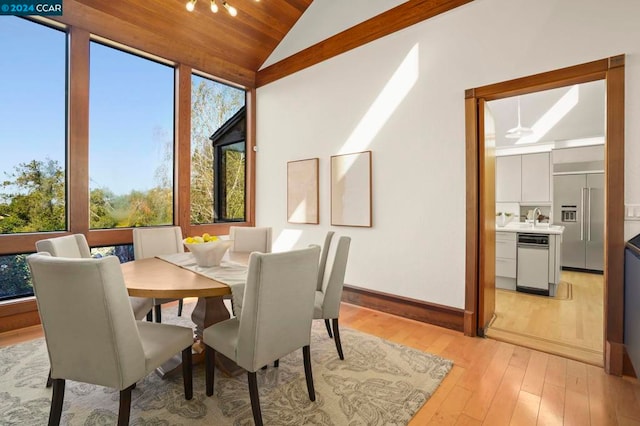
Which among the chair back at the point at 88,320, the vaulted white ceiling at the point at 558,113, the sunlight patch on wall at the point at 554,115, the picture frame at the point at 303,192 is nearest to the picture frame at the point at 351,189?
the picture frame at the point at 303,192

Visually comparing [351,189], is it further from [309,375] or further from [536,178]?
[536,178]

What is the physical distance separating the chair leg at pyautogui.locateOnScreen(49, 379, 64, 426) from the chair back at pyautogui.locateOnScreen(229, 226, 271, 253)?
6.19 ft

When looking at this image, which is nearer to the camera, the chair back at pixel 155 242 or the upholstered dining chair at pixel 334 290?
the upholstered dining chair at pixel 334 290

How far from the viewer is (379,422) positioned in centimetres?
174

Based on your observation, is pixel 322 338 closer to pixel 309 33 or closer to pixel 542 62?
pixel 542 62

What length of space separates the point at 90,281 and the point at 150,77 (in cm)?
341

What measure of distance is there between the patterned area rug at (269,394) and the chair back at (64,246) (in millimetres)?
833

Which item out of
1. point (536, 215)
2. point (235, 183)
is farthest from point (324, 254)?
point (536, 215)

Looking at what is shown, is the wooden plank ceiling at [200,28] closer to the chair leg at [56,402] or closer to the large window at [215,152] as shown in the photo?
the large window at [215,152]

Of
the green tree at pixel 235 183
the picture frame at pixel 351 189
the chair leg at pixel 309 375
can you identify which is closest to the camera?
the chair leg at pixel 309 375

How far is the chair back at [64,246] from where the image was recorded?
208 cm

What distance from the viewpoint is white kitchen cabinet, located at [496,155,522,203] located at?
5852mm

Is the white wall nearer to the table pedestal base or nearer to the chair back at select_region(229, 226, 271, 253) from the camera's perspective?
the chair back at select_region(229, 226, 271, 253)

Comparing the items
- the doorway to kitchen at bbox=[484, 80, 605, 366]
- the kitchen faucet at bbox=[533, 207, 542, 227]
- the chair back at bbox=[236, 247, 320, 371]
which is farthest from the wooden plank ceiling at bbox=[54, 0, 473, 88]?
the kitchen faucet at bbox=[533, 207, 542, 227]
